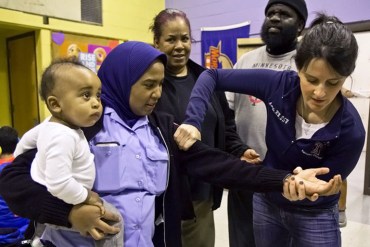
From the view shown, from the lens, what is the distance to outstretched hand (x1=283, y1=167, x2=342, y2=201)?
3.17 ft

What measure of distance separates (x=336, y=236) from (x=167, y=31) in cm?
113

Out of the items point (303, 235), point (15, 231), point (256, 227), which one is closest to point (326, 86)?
point (303, 235)

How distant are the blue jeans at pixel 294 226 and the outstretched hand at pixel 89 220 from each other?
0.68 m

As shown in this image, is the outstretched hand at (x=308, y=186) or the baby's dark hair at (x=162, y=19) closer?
the outstretched hand at (x=308, y=186)

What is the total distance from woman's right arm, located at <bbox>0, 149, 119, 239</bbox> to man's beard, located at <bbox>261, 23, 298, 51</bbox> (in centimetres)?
120

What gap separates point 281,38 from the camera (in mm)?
1643

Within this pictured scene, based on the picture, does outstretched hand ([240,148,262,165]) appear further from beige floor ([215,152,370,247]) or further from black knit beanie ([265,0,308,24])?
beige floor ([215,152,370,247])

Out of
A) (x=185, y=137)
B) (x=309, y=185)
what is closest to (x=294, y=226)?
(x=309, y=185)

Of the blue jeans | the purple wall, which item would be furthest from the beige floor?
the purple wall

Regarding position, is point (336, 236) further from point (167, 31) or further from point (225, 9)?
point (225, 9)

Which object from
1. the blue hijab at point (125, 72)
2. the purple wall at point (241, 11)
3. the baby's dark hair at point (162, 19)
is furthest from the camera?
the purple wall at point (241, 11)

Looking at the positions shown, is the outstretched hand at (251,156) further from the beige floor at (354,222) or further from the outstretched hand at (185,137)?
the beige floor at (354,222)

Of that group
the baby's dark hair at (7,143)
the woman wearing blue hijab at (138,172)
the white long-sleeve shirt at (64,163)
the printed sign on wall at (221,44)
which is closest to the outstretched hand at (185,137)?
the woman wearing blue hijab at (138,172)

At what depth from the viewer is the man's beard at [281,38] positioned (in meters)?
1.63
